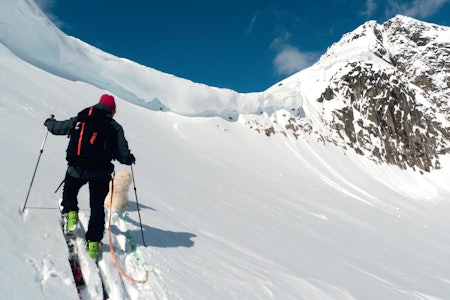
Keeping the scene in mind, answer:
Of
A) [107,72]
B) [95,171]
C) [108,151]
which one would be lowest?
[95,171]

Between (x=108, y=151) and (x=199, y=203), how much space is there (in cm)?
566

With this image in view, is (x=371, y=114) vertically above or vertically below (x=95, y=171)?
above

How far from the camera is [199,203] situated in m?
9.68

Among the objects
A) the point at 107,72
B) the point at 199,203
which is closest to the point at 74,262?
the point at 199,203

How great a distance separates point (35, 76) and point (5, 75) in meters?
3.46

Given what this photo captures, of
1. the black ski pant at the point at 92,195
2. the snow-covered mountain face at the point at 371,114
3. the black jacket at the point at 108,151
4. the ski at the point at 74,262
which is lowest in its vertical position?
the ski at the point at 74,262

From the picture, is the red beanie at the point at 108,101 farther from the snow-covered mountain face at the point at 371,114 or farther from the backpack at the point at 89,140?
the snow-covered mountain face at the point at 371,114

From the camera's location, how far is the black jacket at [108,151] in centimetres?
416

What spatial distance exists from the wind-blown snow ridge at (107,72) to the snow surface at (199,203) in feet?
0.25

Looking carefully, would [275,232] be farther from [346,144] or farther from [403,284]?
[346,144]

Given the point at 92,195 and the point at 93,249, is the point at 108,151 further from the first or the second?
the point at 93,249

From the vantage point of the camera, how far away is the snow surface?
4.06 meters

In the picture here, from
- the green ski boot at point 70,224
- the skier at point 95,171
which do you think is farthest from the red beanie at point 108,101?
the green ski boot at point 70,224

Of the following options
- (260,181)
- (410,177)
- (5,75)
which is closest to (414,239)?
(260,181)
